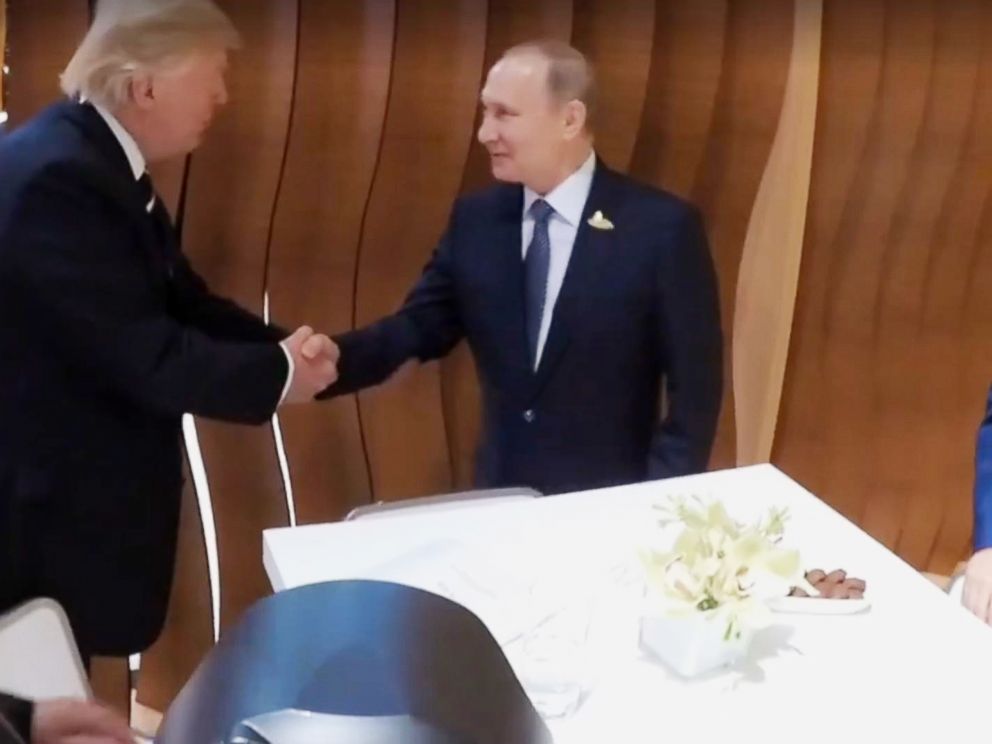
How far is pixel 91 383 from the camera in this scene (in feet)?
8.09

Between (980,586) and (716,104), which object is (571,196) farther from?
(980,586)

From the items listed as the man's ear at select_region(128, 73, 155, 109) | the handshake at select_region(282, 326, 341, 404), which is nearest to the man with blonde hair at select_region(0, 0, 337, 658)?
the man's ear at select_region(128, 73, 155, 109)

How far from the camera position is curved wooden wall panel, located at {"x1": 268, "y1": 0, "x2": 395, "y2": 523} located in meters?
3.25

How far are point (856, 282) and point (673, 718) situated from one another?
2574mm

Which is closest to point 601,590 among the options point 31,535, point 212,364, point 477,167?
point 212,364

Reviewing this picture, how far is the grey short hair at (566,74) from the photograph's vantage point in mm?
2820

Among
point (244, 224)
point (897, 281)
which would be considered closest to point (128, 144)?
point (244, 224)

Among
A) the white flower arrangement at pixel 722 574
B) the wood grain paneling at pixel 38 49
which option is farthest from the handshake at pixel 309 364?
the white flower arrangement at pixel 722 574

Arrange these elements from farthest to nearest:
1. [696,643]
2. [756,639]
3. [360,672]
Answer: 1. [756,639]
2. [696,643]
3. [360,672]

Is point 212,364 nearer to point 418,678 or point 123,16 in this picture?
point 123,16

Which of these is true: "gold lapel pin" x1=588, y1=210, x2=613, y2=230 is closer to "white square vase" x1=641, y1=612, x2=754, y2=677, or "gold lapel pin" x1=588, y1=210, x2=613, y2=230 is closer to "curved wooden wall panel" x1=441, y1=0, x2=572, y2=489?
"curved wooden wall panel" x1=441, y1=0, x2=572, y2=489

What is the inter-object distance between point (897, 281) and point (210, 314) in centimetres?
223

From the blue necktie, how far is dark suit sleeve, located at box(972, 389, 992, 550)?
1000mm

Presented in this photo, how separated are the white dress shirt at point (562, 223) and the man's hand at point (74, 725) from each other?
1513 mm
